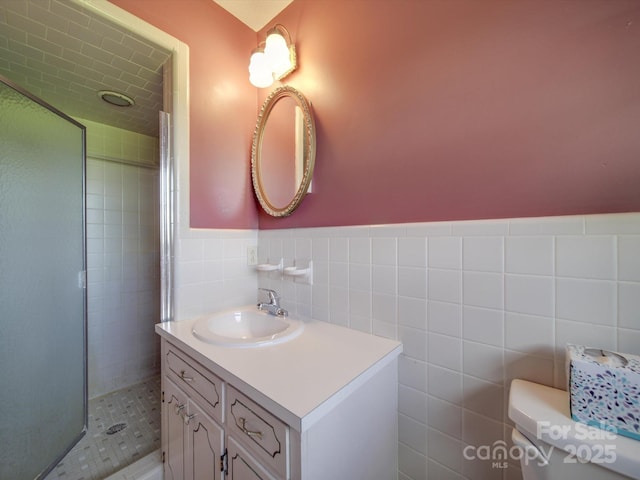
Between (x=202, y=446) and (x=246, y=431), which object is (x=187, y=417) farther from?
(x=246, y=431)

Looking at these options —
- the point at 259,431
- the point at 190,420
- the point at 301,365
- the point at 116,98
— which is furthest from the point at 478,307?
the point at 116,98

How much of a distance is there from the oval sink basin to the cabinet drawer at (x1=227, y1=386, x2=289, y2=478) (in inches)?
9.3

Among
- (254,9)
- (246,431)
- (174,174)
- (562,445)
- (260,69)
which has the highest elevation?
(254,9)

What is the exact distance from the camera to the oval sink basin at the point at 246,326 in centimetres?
95

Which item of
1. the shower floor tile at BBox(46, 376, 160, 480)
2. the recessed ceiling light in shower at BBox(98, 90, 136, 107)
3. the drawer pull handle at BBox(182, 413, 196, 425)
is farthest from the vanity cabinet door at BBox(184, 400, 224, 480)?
the recessed ceiling light in shower at BBox(98, 90, 136, 107)

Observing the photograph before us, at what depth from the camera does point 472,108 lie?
2.51 feet

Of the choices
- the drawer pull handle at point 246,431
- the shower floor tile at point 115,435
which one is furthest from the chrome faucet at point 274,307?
the shower floor tile at point 115,435

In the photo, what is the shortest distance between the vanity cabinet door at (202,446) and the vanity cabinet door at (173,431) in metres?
0.05

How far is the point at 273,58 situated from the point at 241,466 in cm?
162

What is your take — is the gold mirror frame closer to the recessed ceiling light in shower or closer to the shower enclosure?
the shower enclosure

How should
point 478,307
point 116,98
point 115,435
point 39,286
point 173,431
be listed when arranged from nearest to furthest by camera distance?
point 478,307 < point 173,431 < point 39,286 < point 115,435 < point 116,98

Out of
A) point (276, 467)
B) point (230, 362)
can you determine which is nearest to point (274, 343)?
point (230, 362)

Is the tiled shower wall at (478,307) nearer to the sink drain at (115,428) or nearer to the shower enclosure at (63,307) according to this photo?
the shower enclosure at (63,307)

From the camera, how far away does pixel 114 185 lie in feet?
6.34
